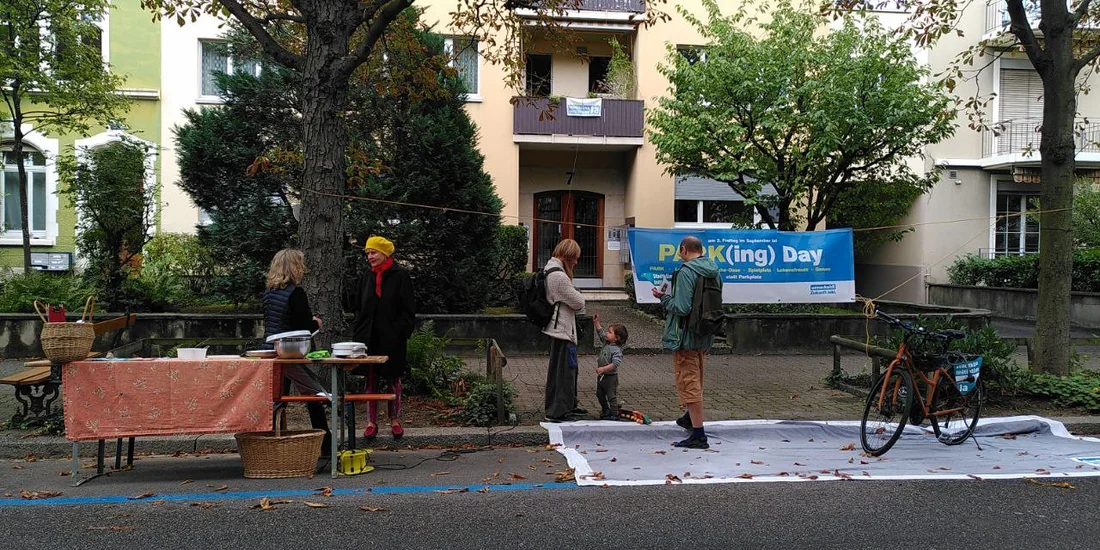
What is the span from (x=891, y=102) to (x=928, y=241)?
7.31 metres

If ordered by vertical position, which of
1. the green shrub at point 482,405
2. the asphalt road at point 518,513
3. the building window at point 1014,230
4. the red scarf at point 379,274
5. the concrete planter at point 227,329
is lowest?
the asphalt road at point 518,513

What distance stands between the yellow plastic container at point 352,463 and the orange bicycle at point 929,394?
161 inches

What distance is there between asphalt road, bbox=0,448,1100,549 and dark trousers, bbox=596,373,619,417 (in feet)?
4.96

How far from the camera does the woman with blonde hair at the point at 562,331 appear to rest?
7219 millimetres

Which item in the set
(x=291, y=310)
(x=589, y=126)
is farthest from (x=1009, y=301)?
(x=291, y=310)

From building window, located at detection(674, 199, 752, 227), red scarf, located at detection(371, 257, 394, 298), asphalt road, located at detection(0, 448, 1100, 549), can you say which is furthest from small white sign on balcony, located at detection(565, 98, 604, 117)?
asphalt road, located at detection(0, 448, 1100, 549)

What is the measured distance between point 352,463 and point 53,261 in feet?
50.9

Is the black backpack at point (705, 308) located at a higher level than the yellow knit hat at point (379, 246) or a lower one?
lower

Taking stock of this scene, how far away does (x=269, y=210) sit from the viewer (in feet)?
40.0

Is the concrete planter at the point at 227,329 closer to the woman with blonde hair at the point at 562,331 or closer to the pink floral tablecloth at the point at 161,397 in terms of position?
the woman with blonde hair at the point at 562,331

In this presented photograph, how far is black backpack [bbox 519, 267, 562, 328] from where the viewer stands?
23.7 feet

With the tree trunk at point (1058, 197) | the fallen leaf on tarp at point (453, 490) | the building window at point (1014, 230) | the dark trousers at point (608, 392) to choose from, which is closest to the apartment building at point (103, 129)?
the dark trousers at point (608, 392)

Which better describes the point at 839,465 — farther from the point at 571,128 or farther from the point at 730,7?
the point at 730,7

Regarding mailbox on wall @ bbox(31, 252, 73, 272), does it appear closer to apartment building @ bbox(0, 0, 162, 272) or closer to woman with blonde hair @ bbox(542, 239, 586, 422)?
apartment building @ bbox(0, 0, 162, 272)
